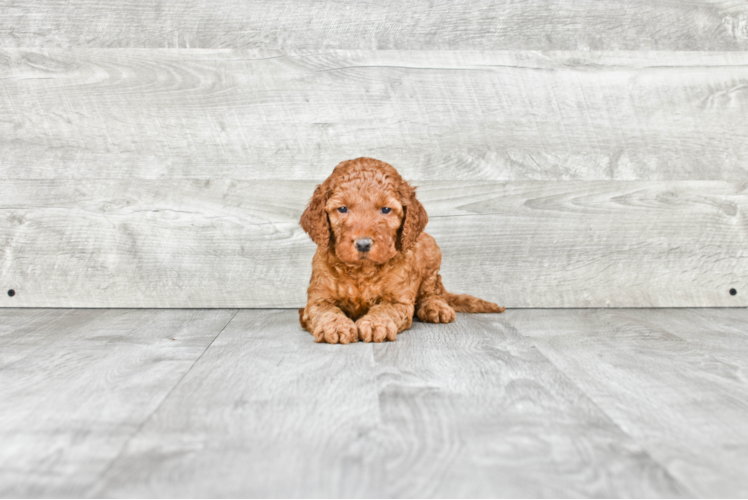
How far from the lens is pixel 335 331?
7.07ft

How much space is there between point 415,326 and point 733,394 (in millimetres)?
1184

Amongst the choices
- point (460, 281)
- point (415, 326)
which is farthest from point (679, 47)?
point (415, 326)

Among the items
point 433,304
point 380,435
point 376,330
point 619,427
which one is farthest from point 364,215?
point 619,427

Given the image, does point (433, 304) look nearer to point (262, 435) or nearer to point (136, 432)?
point (262, 435)

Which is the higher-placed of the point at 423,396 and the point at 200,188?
the point at 200,188

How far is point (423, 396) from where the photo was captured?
157cm

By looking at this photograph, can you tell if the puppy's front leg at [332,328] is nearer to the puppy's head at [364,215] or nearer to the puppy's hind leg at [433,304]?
the puppy's head at [364,215]

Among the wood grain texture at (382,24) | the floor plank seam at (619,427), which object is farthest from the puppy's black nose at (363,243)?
the wood grain texture at (382,24)

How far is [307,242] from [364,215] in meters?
0.89

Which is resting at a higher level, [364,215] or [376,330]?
[364,215]

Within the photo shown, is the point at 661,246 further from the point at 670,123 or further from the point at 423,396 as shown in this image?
the point at 423,396

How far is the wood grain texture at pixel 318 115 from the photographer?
302 centimetres

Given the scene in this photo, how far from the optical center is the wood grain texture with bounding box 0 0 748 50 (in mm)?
3035

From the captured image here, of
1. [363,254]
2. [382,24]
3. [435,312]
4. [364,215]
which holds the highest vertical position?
[382,24]
